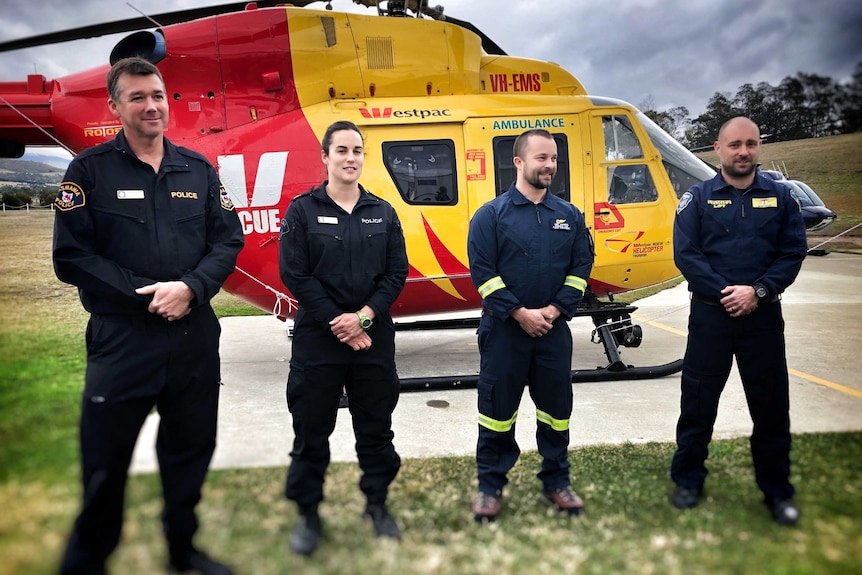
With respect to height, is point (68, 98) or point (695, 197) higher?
point (68, 98)

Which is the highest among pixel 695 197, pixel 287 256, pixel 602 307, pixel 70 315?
pixel 695 197

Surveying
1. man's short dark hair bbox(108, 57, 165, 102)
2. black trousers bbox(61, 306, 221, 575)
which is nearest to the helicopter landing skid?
black trousers bbox(61, 306, 221, 575)

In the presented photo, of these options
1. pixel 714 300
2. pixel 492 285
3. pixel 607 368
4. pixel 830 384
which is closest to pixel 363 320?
pixel 492 285

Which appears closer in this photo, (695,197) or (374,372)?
(374,372)

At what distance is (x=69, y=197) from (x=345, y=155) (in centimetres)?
114

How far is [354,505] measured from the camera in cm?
281

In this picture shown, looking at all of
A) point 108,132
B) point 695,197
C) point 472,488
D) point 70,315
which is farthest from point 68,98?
point 695,197

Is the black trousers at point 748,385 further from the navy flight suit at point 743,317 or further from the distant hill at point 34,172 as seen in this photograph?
the distant hill at point 34,172

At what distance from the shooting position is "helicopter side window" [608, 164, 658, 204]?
5.35m

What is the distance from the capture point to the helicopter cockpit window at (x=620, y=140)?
5.36m

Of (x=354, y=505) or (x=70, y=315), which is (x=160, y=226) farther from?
(x=70, y=315)

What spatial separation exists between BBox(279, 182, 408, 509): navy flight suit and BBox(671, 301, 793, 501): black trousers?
5.11 feet

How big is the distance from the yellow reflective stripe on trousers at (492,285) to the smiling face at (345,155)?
2.82 feet

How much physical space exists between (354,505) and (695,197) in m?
2.35
